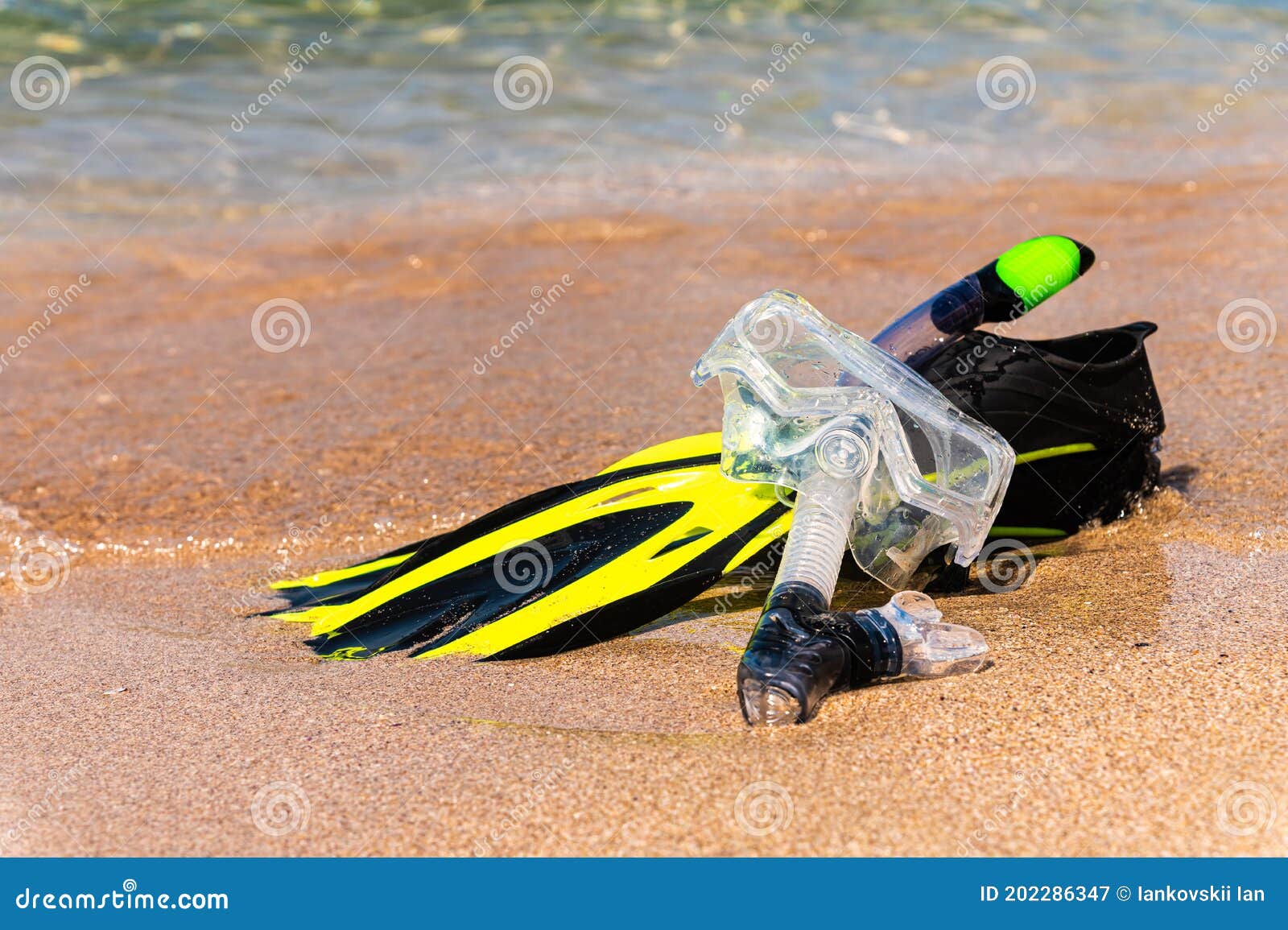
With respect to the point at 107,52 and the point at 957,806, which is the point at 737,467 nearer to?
the point at 957,806

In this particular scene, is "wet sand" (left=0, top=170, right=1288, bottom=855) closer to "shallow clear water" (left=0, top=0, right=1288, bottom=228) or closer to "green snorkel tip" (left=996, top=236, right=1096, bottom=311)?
"green snorkel tip" (left=996, top=236, right=1096, bottom=311)

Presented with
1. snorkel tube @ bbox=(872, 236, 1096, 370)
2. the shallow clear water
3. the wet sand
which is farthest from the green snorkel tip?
the shallow clear water

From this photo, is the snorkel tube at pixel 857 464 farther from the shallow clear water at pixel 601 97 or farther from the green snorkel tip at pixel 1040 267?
the shallow clear water at pixel 601 97

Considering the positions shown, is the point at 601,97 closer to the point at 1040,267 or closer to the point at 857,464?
the point at 1040,267

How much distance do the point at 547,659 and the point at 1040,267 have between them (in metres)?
1.19

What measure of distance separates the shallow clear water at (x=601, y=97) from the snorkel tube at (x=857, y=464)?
14.6 feet

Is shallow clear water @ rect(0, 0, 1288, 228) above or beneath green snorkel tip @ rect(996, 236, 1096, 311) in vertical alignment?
beneath

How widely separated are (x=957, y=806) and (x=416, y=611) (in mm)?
1135

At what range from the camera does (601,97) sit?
7773 mm

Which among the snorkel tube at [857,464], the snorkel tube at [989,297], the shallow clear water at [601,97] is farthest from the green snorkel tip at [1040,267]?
the shallow clear water at [601,97]

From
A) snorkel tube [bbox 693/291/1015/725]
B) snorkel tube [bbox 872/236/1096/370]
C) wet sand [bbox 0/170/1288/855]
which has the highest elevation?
snorkel tube [bbox 872/236/1096/370]

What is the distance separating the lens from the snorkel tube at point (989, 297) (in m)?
2.33

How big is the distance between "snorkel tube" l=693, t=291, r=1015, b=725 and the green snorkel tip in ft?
1.24

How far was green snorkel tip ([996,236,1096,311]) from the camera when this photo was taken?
2.33m
